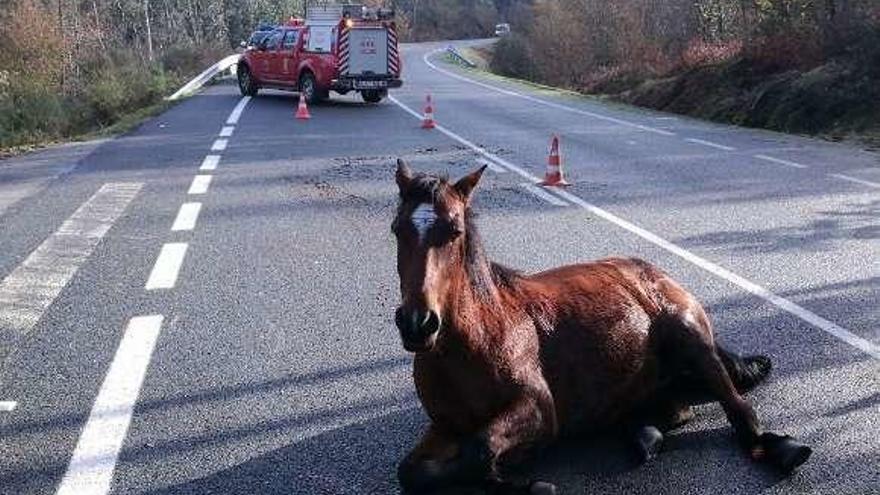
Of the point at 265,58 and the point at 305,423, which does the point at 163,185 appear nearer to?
the point at 305,423

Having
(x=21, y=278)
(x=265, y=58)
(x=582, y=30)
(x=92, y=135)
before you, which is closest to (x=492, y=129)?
(x=92, y=135)

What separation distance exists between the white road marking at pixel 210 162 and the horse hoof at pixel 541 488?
1054 cm

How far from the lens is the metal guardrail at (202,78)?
29.1 meters

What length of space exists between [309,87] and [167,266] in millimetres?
17742

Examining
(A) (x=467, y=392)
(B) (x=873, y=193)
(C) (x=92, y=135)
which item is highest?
(A) (x=467, y=392)

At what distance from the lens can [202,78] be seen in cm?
3416

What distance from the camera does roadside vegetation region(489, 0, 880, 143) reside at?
61.7ft

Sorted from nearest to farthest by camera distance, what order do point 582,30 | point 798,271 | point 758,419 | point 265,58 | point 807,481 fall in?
point 807,481 → point 758,419 → point 798,271 → point 265,58 → point 582,30

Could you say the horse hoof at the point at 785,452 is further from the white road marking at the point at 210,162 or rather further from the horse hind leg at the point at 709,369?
the white road marking at the point at 210,162

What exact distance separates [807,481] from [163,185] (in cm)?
960

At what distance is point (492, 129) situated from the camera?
18.4 meters

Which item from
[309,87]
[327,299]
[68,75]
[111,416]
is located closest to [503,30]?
[68,75]

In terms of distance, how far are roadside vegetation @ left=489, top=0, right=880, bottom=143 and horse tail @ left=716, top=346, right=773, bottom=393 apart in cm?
1299

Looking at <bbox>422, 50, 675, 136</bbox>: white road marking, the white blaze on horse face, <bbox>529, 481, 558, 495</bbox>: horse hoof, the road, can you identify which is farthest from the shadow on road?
<bbox>422, 50, 675, 136</bbox>: white road marking
